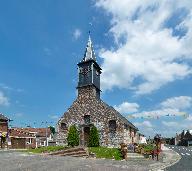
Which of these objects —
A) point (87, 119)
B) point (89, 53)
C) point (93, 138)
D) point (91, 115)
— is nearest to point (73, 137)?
point (93, 138)

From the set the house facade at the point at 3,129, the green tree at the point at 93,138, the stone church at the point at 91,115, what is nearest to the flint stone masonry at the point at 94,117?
the stone church at the point at 91,115

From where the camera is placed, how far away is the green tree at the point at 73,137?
43700mm

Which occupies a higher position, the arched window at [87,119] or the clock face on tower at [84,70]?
the clock face on tower at [84,70]

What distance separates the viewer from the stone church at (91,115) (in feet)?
142

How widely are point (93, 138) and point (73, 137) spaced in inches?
116

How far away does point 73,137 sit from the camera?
44.0m

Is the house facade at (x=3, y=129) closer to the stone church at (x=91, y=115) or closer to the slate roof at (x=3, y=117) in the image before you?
the slate roof at (x=3, y=117)

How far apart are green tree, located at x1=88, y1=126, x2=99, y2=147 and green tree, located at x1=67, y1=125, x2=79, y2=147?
2038mm

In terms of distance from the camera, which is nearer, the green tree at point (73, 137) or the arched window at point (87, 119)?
the green tree at point (73, 137)

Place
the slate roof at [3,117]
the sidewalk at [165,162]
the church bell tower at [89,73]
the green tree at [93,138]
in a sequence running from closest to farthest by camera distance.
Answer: the sidewalk at [165,162]
the green tree at [93,138]
the church bell tower at [89,73]
the slate roof at [3,117]

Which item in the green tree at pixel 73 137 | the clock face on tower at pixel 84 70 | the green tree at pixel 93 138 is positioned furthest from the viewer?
the clock face on tower at pixel 84 70

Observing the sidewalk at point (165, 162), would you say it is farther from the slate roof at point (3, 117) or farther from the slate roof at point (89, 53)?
the slate roof at point (3, 117)

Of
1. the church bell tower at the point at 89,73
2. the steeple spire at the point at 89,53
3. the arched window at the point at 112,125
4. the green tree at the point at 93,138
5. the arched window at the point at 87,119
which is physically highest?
the steeple spire at the point at 89,53

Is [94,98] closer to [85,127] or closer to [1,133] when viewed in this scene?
[85,127]
